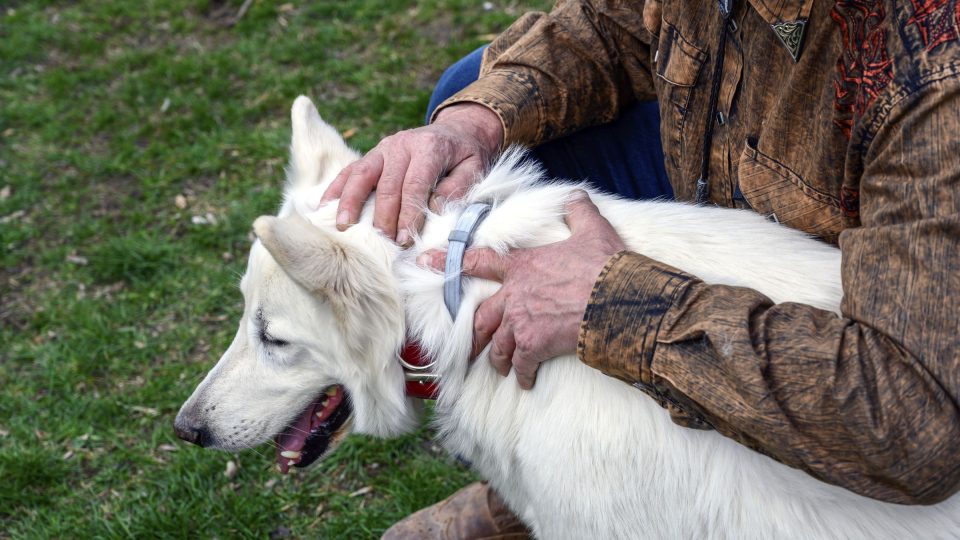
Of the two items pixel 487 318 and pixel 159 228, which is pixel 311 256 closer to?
pixel 487 318

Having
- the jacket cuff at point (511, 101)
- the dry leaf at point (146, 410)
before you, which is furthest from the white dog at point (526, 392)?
the dry leaf at point (146, 410)

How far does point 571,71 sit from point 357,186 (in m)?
0.80

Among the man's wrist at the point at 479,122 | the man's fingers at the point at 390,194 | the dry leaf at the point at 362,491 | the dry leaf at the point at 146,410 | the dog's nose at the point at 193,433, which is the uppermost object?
the man's wrist at the point at 479,122

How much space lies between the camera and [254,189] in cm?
430

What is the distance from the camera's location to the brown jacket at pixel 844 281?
1.29 m

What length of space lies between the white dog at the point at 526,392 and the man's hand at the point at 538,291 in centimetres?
4

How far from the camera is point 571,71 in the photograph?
7.86ft

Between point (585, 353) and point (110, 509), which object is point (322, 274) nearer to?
point (585, 353)

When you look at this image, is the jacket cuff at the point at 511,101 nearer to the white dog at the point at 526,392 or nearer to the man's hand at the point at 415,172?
the man's hand at the point at 415,172

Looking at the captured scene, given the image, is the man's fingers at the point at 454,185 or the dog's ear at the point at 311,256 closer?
the dog's ear at the point at 311,256

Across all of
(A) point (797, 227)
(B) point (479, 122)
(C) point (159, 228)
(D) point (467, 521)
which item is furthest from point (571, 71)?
(C) point (159, 228)

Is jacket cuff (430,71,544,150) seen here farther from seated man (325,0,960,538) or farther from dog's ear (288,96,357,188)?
dog's ear (288,96,357,188)

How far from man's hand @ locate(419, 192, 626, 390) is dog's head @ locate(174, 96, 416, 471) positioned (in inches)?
6.6

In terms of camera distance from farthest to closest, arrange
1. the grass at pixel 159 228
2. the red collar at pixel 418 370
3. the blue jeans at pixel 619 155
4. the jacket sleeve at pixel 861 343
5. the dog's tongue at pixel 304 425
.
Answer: the grass at pixel 159 228 → the blue jeans at pixel 619 155 → the dog's tongue at pixel 304 425 → the red collar at pixel 418 370 → the jacket sleeve at pixel 861 343
